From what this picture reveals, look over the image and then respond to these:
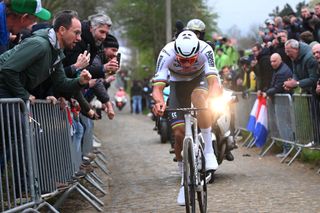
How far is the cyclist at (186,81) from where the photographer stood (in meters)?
8.09

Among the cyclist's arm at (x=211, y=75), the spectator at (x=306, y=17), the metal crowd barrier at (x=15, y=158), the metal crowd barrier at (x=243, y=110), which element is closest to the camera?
the metal crowd barrier at (x=15, y=158)

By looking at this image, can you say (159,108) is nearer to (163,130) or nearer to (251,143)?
(251,143)

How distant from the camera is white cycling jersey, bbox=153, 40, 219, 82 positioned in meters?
8.48

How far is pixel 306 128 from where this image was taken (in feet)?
40.6

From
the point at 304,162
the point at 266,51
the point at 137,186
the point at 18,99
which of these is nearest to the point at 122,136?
the point at 266,51

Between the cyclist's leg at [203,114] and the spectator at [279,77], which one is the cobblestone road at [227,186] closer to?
the spectator at [279,77]

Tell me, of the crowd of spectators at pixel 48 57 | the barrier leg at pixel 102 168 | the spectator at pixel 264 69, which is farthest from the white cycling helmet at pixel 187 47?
the spectator at pixel 264 69

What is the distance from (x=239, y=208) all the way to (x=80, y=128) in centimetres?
271

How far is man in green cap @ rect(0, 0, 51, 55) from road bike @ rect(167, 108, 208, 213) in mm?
1663

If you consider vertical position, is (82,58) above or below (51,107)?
above

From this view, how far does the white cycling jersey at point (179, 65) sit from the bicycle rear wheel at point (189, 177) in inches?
46.9

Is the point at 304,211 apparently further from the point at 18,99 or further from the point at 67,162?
the point at 18,99

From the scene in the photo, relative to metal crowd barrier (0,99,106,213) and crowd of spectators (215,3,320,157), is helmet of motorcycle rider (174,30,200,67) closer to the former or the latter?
metal crowd barrier (0,99,106,213)

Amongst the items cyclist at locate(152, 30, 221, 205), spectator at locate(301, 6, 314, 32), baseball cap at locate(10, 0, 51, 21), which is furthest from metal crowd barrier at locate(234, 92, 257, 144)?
baseball cap at locate(10, 0, 51, 21)
